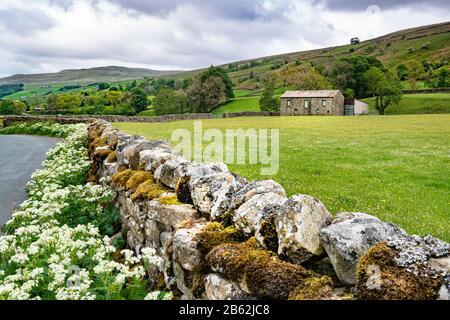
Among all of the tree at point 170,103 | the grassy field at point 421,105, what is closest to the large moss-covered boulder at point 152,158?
the grassy field at point 421,105

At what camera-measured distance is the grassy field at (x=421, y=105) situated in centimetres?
7753

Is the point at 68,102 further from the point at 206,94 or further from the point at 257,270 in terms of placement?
the point at 257,270

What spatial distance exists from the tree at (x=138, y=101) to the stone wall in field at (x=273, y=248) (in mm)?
120161

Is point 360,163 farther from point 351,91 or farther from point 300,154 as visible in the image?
point 351,91

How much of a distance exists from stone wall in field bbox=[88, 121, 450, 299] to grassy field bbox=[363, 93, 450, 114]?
3174 inches

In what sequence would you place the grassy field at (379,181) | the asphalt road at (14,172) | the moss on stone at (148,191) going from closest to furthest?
the moss on stone at (148,191), the grassy field at (379,181), the asphalt road at (14,172)

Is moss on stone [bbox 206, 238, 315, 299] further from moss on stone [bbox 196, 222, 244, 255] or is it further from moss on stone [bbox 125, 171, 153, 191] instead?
moss on stone [bbox 125, 171, 153, 191]

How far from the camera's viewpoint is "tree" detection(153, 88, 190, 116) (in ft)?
346

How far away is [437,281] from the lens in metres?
2.41

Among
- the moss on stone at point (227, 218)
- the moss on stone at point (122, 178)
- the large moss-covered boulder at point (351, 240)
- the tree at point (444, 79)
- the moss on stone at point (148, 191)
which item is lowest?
the moss on stone at point (122, 178)

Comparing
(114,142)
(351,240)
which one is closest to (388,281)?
(351,240)

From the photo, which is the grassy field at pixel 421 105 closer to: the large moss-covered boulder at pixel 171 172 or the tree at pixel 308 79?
the tree at pixel 308 79
